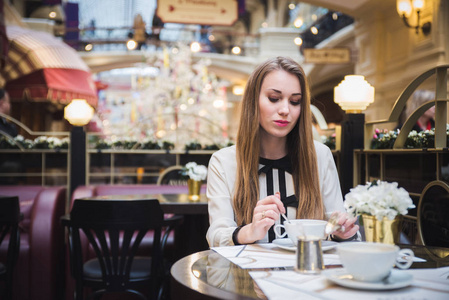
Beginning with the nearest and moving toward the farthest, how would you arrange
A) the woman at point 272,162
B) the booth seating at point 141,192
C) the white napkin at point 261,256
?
the white napkin at point 261,256 → the woman at point 272,162 → the booth seating at point 141,192

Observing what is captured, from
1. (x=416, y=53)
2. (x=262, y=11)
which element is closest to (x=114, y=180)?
(x=416, y=53)

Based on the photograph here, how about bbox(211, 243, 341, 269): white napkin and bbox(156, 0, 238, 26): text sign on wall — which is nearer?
bbox(211, 243, 341, 269): white napkin

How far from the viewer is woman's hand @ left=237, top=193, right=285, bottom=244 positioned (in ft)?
4.58

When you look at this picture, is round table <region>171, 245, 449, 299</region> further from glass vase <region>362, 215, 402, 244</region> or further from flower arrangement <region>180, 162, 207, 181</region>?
flower arrangement <region>180, 162, 207, 181</region>

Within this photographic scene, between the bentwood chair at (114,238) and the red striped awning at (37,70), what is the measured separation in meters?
7.24

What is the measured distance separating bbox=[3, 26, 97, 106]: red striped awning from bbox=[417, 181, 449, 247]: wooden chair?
26.6ft

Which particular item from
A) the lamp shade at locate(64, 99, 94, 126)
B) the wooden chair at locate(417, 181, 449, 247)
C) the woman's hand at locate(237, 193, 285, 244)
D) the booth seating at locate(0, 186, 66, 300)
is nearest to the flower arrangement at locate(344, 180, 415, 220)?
the woman's hand at locate(237, 193, 285, 244)

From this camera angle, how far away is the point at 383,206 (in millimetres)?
1126

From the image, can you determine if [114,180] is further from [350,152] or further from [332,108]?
[332,108]

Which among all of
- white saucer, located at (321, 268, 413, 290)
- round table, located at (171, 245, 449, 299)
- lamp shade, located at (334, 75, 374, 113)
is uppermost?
lamp shade, located at (334, 75, 374, 113)

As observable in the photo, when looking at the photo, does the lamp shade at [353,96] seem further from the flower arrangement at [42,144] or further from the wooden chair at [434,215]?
the flower arrangement at [42,144]

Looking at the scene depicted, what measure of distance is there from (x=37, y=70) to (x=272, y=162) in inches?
341

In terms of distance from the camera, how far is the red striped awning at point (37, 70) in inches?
364

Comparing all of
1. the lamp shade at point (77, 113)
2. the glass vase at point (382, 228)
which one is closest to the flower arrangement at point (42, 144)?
the lamp shade at point (77, 113)
